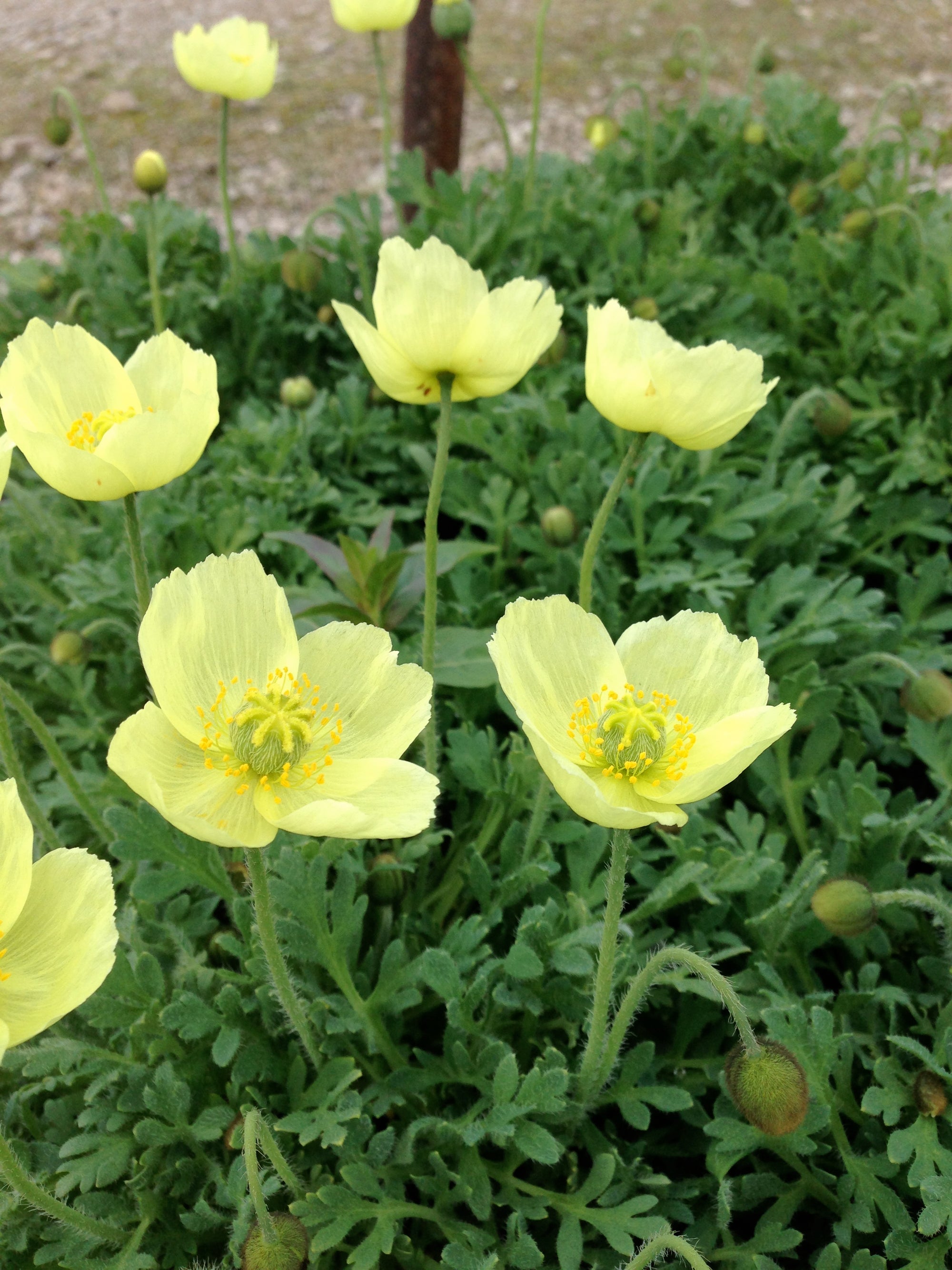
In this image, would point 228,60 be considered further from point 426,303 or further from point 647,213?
point 426,303

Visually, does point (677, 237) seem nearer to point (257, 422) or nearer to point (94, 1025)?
point (257, 422)

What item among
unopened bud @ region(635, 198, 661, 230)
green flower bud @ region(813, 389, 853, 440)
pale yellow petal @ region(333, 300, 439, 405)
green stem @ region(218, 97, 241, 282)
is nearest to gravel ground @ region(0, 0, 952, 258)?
unopened bud @ region(635, 198, 661, 230)

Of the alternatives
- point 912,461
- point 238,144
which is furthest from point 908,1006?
point 238,144

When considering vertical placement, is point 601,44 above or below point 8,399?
below

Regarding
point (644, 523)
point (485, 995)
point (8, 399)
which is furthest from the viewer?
point (644, 523)

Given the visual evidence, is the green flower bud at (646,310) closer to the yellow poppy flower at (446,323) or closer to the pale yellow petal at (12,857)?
the yellow poppy flower at (446,323)

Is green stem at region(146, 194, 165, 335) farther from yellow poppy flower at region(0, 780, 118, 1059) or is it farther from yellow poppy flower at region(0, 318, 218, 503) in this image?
yellow poppy flower at region(0, 780, 118, 1059)
